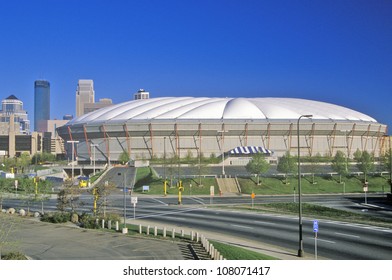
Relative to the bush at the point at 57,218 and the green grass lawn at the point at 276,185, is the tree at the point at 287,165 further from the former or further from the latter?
the bush at the point at 57,218

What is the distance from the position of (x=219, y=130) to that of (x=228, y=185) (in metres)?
28.1

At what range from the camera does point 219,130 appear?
77.8 meters

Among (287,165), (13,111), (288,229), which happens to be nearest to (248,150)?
(287,165)

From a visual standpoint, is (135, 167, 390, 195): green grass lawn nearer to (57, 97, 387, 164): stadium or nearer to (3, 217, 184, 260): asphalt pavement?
(57, 97, 387, 164): stadium

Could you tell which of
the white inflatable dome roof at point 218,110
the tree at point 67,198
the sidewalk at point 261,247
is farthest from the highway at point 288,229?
the white inflatable dome roof at point 218,110

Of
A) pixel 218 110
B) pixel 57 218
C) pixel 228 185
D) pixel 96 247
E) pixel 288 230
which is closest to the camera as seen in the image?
pixel 96 247

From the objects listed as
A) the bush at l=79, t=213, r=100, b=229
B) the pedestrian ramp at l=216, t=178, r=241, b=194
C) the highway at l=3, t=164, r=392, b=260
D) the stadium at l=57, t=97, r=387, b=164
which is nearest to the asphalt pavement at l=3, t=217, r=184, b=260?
the bush at l=79, t=213, r=100, b=229

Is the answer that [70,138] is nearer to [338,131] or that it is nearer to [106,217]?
[338,131]

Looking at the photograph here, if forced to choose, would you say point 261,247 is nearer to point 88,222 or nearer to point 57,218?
point 88,222

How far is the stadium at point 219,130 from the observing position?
255 feet

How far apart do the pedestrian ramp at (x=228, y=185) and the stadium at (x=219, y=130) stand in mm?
21501

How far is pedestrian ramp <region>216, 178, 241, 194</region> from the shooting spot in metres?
48.8
